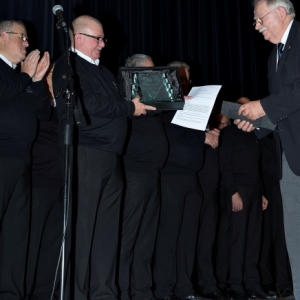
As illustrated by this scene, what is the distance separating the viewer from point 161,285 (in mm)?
4086

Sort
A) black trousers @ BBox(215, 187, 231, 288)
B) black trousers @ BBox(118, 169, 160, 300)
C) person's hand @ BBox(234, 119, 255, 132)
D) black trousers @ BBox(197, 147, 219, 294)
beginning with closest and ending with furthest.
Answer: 1. person's hand @ BBox(234, 119, 255, 132)
2. black trousers @ BBox(118, 169, 160, 300)
3. black trousers @ BBox(197, 147, 219, 294)
4. black trousers @ BBox(215, 187, 231, 288)

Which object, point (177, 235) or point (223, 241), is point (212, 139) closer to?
point (177, 235)

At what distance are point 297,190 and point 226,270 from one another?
7.37ft

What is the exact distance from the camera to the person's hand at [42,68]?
3617 mm

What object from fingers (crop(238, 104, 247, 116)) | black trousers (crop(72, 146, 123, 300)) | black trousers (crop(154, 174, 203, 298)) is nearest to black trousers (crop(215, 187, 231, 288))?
black trousers (crop(154, 174, 203, 298))

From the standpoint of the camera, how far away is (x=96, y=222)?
341 cm

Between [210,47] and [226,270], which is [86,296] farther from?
[210,47]

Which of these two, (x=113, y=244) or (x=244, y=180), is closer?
(x=113, y=244)

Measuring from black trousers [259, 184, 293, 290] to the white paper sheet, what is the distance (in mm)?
1817

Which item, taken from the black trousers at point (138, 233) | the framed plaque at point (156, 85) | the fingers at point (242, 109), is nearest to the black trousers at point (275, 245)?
the black trousers at point (138, 233)

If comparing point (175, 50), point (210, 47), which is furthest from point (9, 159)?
point (210, 47)

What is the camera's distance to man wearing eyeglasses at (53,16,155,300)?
329 cm

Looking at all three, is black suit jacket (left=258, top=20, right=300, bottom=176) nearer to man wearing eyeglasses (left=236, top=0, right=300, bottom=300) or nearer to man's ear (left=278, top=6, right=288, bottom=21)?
man wearing eyeglasses (left=236, top=0, right=300, bottom=300)

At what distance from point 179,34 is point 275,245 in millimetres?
2486
